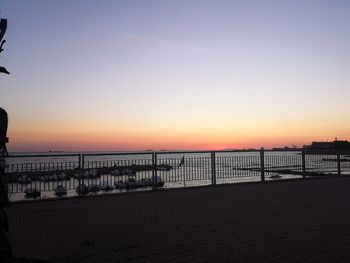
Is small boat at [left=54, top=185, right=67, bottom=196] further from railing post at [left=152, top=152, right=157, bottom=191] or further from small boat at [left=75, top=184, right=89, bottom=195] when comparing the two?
railing post at [left=152, top=152, right=157, bottom=191]

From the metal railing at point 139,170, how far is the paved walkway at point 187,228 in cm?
87

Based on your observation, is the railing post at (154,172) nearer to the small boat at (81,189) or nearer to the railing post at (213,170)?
the small boat at (81,189)

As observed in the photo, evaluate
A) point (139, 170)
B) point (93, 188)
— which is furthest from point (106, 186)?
point (139, 170)

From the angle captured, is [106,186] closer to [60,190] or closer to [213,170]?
[60,190]

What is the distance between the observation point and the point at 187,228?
6918 mm

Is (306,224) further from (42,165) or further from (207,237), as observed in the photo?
(42,165)

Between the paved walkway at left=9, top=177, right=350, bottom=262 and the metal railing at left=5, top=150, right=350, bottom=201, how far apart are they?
0.87m

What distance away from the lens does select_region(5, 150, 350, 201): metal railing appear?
10.8 metres

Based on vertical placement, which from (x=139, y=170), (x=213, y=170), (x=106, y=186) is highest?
(x=139, y=170)

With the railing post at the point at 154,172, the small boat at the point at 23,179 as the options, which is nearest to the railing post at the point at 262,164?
the railing post at the point at 154,172

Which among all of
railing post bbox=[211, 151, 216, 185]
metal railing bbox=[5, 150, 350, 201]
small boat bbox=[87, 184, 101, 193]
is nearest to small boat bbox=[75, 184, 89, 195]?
metal railing bbox=[5, 150, 350, 201]

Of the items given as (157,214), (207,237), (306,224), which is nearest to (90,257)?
(207,237)

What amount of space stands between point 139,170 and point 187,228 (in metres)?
6.06

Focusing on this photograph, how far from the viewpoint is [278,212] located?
8.45m
